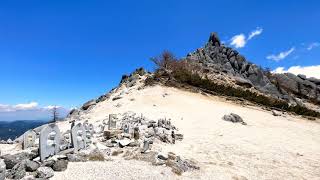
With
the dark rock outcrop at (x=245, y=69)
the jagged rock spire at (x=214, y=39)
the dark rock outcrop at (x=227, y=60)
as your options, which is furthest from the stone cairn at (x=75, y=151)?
the jagged rock spire at (x=214, y=39)

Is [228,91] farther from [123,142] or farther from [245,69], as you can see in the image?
[245,69]

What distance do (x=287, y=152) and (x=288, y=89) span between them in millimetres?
59005

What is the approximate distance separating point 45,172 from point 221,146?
1086cm

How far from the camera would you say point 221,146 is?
17453mm

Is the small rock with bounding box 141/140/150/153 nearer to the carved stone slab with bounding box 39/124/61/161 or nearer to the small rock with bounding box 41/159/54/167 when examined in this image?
the carved stone slab with bounding box 39/124/61/161

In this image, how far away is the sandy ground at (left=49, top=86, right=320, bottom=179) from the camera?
448 inches

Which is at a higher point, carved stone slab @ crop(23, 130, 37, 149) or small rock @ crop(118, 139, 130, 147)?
carved stone slab @ crop(23, 130, 37, 149)

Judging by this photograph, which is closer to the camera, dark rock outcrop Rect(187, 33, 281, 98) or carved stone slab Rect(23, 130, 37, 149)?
carved stone slab Rect(23, 130, 37, 149)

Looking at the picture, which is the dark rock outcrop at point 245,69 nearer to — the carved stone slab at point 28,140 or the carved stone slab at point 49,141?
the carved stone slab at point 28,140

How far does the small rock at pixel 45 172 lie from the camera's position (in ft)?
29.7

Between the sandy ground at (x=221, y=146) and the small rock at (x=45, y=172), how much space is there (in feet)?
→ 0.91

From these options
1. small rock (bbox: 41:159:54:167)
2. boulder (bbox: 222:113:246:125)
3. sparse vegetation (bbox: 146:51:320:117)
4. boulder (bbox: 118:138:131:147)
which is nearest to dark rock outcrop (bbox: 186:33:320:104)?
sparse vegetation (bbox: 146:51:320:117)

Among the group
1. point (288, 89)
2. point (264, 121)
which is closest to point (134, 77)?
point (264, 121)

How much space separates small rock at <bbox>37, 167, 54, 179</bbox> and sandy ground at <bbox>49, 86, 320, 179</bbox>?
0.28 m
